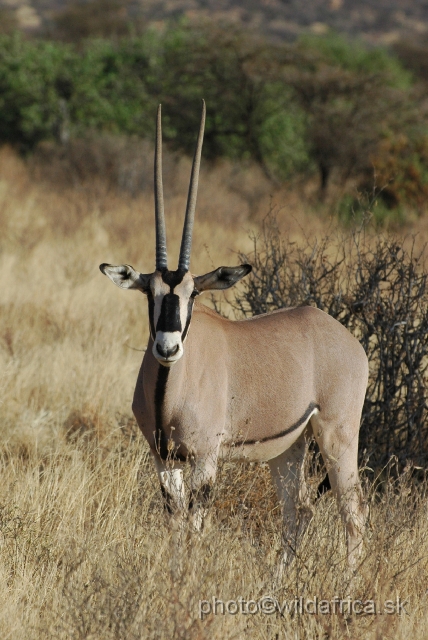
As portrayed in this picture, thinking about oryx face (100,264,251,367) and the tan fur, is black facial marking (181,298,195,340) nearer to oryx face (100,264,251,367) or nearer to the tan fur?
oryx face (100,264,251,367)

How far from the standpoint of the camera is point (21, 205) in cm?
1448

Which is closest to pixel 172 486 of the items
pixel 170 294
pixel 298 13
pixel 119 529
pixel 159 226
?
pixel 119 529

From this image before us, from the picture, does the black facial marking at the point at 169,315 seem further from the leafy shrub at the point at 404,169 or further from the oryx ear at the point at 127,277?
the leafy shrub at the point at 404,169

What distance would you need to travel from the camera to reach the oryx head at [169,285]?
3.64 metres

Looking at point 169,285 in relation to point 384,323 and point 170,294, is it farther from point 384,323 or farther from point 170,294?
point 384,323

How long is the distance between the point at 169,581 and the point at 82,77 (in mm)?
19891

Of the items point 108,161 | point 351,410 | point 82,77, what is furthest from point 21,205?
point 351,410

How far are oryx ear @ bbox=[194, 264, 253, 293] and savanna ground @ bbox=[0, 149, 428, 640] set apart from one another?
94 cm

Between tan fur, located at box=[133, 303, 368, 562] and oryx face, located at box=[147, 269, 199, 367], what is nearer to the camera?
oryx face, located at box=[147, 269, 199, 367]

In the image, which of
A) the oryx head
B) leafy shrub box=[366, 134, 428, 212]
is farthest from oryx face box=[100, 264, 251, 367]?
leafy shrub box=[366, 134, 428, 212]

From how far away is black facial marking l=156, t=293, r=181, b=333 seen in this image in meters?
3.68

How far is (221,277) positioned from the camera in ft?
13.7

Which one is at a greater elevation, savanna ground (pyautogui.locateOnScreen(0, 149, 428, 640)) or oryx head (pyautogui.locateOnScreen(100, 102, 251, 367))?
oryx head (pyautogui.locateOnScreen(100, 102, 251, 367))

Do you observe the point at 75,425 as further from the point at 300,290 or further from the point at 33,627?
the point at 33,627
